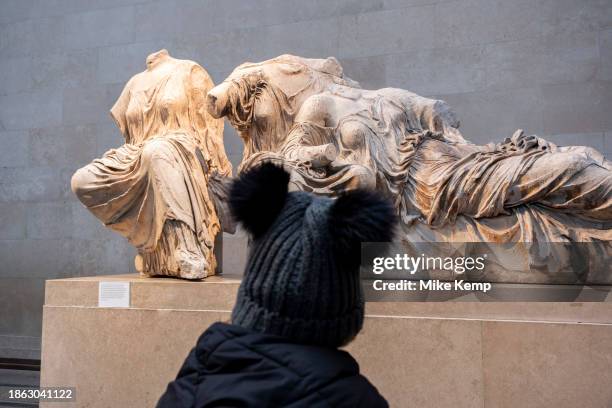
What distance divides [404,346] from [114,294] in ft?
5.35

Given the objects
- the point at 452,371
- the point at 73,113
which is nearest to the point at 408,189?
the point at 452,371

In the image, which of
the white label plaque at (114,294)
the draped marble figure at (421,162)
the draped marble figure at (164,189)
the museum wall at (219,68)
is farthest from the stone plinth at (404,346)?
the museum wall at (219,68)

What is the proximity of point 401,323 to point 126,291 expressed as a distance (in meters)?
1.54

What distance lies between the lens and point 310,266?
1.28 metres

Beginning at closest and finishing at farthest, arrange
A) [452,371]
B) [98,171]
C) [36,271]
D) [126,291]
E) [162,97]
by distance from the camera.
→ [452,371] < [126,291] < [98,171] < [162,97] < [36,271]

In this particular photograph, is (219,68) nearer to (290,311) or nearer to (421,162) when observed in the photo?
(421,162)

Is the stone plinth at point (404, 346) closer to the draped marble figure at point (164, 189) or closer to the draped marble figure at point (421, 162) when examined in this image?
the draped marble figure at point (164, 189)

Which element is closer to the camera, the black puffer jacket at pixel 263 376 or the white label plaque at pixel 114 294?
the black puffer jacket at pixel 263 376

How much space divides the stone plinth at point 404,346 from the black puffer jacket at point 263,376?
1.68 m

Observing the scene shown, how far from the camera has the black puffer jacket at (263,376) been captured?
1.18m

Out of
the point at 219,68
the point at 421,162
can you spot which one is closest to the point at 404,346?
the point at 421,162

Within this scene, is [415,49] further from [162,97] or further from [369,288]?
[369,288]

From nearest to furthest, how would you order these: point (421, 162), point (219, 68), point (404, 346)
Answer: point (404, 346) → point (421, 162) → point (219, 68)

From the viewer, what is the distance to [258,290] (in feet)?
4.27
